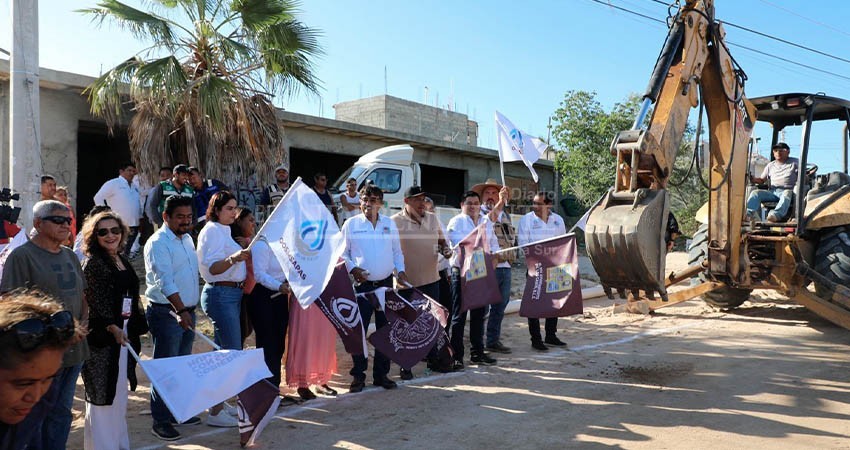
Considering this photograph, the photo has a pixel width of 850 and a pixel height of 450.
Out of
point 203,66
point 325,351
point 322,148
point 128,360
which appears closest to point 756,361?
point 325,351

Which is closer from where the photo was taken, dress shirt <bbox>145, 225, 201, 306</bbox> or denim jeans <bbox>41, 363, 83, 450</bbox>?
denim jeans <bbox>41, 363, 83, 450</bbox>

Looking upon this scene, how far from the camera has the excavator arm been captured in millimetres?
5516

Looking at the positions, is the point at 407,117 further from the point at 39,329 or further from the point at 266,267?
the point at 39,329

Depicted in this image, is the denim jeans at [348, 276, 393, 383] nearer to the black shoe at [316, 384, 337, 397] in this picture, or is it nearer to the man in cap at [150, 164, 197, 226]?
the black shoe at [316, 384, 337, 397]

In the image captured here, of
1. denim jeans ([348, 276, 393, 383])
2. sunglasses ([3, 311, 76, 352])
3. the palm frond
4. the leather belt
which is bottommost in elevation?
denim jeans ([348, 276, 393, 383])

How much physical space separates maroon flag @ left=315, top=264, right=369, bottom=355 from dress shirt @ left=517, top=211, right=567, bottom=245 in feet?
10.1

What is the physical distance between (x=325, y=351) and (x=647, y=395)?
3106 mm

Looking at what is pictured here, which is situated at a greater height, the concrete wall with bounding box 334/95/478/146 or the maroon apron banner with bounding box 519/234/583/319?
the concrete wall with bounding box 334/95/478/146

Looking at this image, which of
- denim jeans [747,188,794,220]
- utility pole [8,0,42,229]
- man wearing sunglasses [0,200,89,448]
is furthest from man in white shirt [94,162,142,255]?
denim jeans [747,188,794,220]

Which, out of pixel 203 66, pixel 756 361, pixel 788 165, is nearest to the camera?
pixel 756 361

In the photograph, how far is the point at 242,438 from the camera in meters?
4.70

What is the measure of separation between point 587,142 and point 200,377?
19.2 m

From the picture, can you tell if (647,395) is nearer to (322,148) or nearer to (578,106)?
(322,148)

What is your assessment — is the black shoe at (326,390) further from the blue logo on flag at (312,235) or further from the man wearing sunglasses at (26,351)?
the man wearing sunglasses at (26,351)
